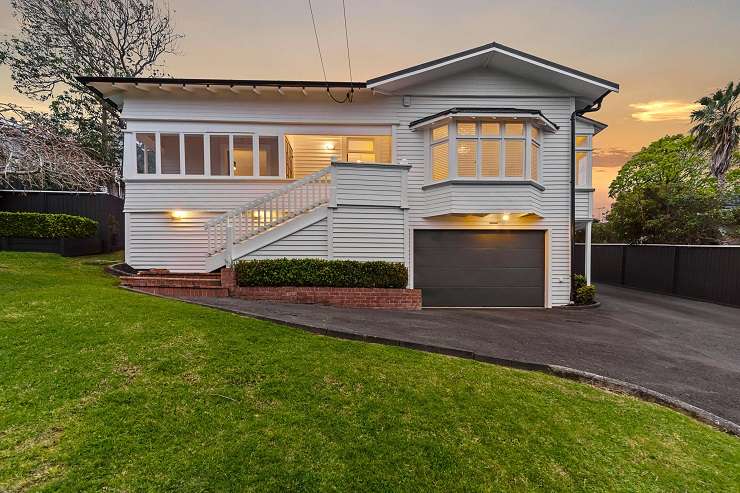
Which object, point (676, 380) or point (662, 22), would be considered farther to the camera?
point (662, 22)

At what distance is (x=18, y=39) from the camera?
1495 centimetres

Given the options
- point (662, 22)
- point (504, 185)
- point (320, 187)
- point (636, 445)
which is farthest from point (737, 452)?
point (662, 22)

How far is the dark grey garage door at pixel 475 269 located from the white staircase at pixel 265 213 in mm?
3299

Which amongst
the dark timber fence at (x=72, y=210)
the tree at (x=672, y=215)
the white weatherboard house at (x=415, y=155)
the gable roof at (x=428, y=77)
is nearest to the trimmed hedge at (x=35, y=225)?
the dark timber fence at (x=72, y=210)

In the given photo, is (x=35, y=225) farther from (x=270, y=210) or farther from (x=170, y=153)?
(x=270, y=210)

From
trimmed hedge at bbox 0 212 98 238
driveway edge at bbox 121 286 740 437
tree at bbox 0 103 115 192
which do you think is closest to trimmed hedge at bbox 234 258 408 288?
driveway edge at bbox 121 286 740 437

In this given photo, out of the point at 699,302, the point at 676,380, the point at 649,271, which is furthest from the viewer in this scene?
the point at 649,271

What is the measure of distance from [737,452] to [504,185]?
6.90 m

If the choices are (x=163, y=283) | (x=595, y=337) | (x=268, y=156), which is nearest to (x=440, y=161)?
(x=268, y=156)

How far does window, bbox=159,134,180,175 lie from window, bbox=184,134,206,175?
26 centimetres

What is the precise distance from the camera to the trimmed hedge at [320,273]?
7664mm

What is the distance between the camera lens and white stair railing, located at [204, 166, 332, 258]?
26.5ft

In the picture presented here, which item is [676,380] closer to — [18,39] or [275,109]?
[275,109]

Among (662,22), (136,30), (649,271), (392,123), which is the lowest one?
(649,271)
